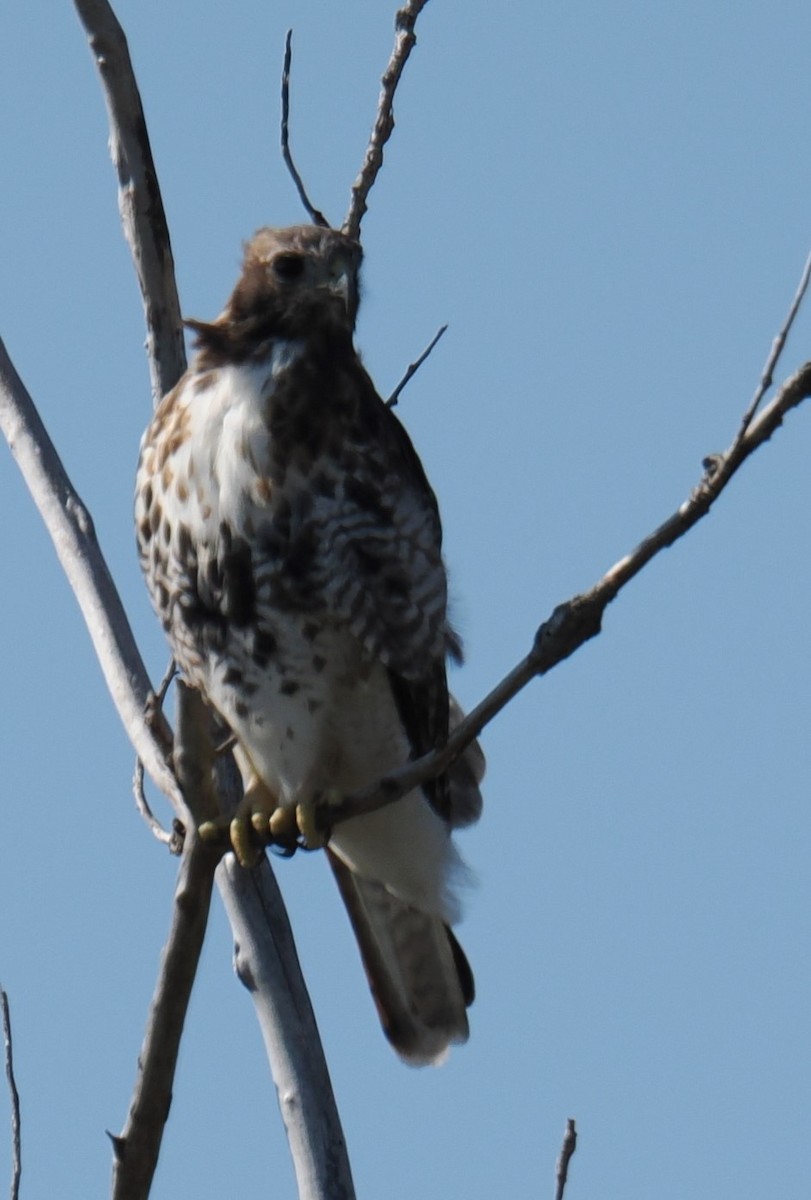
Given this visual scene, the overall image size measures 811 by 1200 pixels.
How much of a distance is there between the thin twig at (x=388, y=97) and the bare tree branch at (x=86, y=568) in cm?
85

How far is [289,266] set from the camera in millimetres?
3988

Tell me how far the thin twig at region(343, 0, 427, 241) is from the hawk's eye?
331 millimetres

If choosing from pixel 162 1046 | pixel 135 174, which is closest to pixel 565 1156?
pixel 162 1046

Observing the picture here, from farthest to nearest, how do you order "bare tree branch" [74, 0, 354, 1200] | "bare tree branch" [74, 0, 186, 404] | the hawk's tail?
the hawk's tail → "bare tree branch" [74, 0, 186, 404] → "bare tree branch" [74, 0, 354, 1200]

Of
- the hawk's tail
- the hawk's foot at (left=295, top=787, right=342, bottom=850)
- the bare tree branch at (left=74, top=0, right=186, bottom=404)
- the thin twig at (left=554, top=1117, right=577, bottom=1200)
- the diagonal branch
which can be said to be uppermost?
the bare tree branch at (left=74, top=0, right=186, bottom=404)

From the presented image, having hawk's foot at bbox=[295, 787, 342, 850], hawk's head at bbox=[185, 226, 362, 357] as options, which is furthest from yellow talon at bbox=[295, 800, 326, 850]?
hawk's head at bbox=[185, 226, 362, 357]

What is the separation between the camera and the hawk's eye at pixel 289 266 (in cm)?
397

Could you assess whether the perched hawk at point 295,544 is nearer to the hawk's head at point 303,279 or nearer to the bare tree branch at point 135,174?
the hawk's head at point 303,279

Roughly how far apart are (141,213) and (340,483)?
667 millimetres

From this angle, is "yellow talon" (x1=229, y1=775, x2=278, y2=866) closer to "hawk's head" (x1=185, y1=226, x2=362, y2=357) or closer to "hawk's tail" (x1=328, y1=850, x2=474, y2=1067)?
"hawk's tail" (x1=328, y1=850, x2=474, y2=1067)

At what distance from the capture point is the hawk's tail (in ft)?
14.1

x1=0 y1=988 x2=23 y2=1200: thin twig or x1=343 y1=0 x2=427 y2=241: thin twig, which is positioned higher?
x1=343 y1=0 x2=427 y2=241: thin twig

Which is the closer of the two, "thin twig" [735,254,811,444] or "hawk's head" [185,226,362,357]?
"thin twig" [735,254,811,444]

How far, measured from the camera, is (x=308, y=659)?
3779 mm
